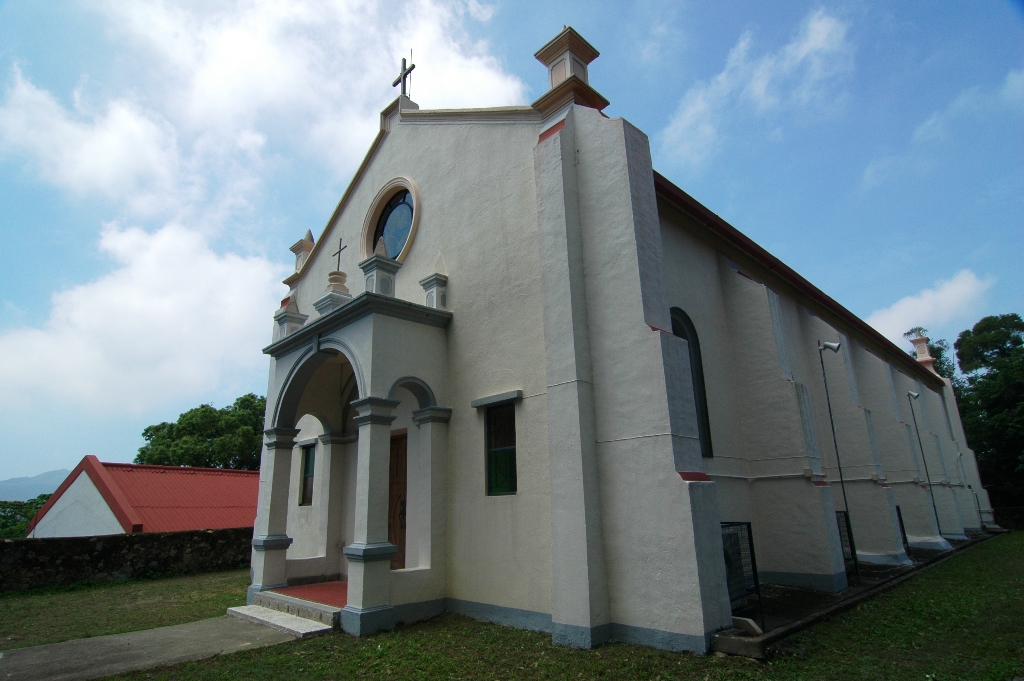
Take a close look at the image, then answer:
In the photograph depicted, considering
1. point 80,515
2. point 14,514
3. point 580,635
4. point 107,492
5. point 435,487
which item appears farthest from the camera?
point 14,514

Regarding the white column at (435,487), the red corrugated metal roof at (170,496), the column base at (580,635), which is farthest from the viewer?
the red corrugated metal roof at (170,496)

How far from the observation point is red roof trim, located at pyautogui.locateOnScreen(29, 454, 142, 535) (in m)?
14.4

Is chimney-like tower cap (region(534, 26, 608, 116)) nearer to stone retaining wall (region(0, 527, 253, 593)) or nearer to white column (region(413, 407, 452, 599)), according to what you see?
white column (region(413, 407, 452, 599))

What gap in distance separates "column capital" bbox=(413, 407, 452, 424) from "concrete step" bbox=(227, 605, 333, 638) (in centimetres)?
297

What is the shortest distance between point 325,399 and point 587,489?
6366 mm

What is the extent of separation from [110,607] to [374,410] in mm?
6134

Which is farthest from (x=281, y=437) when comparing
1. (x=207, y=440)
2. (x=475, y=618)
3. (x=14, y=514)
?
(x=14, y=514)

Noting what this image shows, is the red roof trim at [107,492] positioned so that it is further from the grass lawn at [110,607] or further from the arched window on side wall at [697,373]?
the arched window on side wall at [697,373]

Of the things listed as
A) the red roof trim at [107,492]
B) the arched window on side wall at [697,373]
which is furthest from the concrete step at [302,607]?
the red roof trim at [107,492]

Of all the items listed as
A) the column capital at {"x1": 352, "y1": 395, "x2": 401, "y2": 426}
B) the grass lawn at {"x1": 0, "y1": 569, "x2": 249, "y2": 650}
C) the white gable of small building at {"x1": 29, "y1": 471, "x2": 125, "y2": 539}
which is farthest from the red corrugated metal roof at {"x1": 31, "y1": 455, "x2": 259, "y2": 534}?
the column capital at {"x1": 352, "y1": 395, "x2": 401, "y2": 426}

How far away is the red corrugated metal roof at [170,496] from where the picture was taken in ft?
A: 49.5

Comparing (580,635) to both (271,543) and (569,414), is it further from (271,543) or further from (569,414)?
(271,543)

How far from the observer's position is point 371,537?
7230mm

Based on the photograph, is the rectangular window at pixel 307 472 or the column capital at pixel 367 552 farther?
the rectangular window at pixel 307 472
